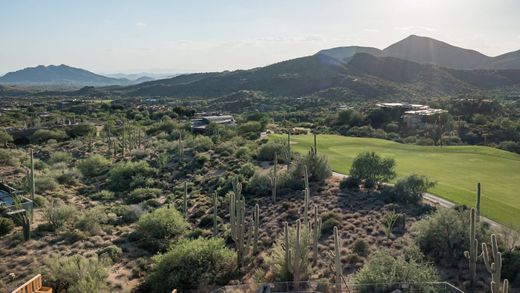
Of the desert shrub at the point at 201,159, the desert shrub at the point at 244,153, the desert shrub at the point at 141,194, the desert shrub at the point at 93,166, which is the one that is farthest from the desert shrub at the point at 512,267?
the desert shrub at the point at 93,166

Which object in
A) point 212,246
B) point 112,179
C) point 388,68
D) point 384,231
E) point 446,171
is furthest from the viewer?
point 388,68

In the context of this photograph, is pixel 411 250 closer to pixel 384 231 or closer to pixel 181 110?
pixel 384 231

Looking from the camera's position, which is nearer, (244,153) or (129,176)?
(129,176)

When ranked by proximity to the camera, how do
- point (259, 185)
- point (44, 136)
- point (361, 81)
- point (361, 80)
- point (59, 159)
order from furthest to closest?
point (361, 80)
point (361, 81)
point (44, 136)
point (59, 159)
point (259, 185)

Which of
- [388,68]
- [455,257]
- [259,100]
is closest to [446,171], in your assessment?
[455,257]

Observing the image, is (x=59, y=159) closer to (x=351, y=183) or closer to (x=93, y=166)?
(x=93, y=166)

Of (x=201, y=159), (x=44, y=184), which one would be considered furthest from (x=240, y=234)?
(x=201, y=159)

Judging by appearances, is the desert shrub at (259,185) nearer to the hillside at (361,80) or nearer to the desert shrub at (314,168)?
the desert shrub at (314,168)
